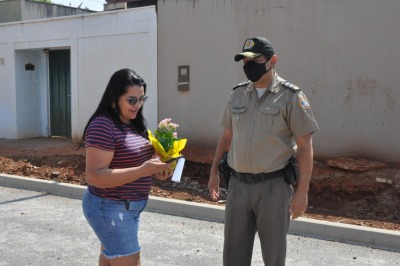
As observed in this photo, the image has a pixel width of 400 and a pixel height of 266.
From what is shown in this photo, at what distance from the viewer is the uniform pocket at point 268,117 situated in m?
3.37

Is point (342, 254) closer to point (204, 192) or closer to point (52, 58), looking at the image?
point (204, 192)

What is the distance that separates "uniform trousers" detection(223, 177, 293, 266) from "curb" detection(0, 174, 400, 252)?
251cm

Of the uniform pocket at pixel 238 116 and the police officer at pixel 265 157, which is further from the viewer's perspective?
the uniform pocket at pixel 238 116

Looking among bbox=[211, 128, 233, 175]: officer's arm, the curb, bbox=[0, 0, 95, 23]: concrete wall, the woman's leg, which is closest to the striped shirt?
the woman's leg

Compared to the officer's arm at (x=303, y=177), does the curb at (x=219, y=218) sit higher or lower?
lower

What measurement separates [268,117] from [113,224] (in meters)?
1.26

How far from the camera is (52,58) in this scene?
14.4 m

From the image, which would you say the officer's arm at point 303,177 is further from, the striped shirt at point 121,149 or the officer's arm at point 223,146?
the striped shirt at point 121,149

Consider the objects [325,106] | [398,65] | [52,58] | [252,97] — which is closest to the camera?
[252,97]

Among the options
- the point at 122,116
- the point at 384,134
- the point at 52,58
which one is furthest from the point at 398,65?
the point at 52,58

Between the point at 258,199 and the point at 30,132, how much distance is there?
40.3 ft

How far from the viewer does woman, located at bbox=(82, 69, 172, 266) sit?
2801 millimetres

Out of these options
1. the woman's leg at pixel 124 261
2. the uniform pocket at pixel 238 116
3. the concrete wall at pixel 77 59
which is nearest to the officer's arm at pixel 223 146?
the uniform pocket at pixel 238 116

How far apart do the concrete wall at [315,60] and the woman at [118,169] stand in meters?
6.27
